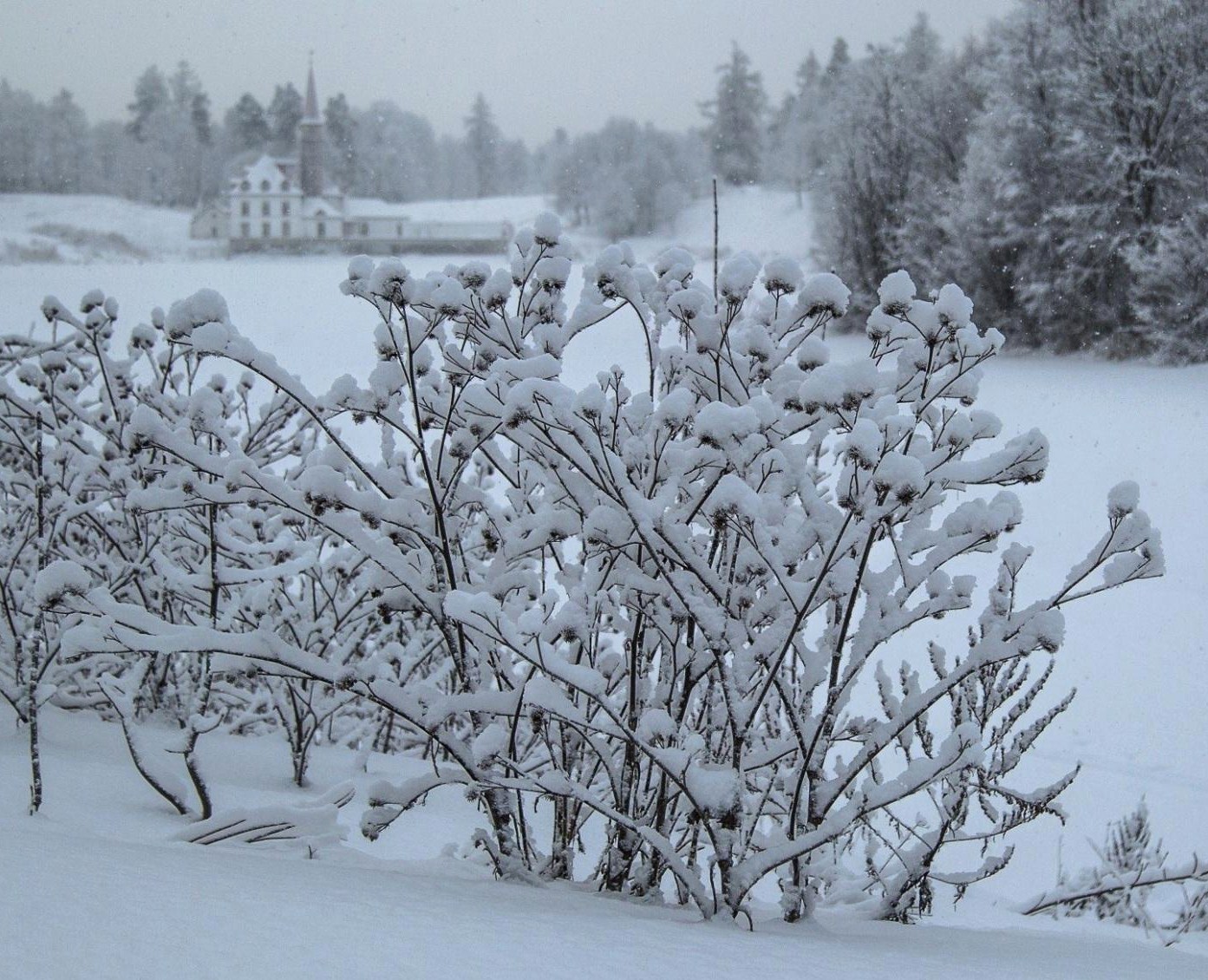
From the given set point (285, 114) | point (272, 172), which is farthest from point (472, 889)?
point (285, 114)

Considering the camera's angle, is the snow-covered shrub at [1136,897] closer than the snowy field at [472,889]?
No

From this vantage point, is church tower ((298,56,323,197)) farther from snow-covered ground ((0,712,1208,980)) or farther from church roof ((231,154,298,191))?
snow-covered ground ((0,712,1208,980))

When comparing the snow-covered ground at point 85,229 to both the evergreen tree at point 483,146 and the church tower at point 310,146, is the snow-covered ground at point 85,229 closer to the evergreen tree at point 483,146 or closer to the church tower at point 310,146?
the church tower at point 310,146

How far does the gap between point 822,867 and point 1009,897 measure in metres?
1.37

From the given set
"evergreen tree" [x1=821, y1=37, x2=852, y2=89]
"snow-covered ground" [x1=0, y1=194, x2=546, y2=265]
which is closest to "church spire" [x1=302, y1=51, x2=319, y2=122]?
"snow-covered ground" [x1=0, y1=194, x2=546, y2=265]

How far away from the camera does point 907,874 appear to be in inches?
38.5

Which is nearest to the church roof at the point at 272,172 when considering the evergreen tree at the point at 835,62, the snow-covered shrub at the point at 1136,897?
the evergreen tree at the point at 835,62

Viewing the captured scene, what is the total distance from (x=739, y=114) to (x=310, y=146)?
757 cm

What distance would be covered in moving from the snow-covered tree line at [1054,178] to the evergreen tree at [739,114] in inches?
238

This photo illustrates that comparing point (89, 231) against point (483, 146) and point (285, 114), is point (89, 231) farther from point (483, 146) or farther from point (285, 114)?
point (483, 146)

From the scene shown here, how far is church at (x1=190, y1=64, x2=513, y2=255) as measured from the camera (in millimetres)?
7969

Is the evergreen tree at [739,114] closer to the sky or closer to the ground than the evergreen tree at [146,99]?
closer to the sky

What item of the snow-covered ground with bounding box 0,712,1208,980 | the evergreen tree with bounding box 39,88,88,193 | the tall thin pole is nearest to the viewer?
the snow-covered ground with bounding box 0,712,1208,980

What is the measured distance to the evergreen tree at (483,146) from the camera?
1337 centimetres
